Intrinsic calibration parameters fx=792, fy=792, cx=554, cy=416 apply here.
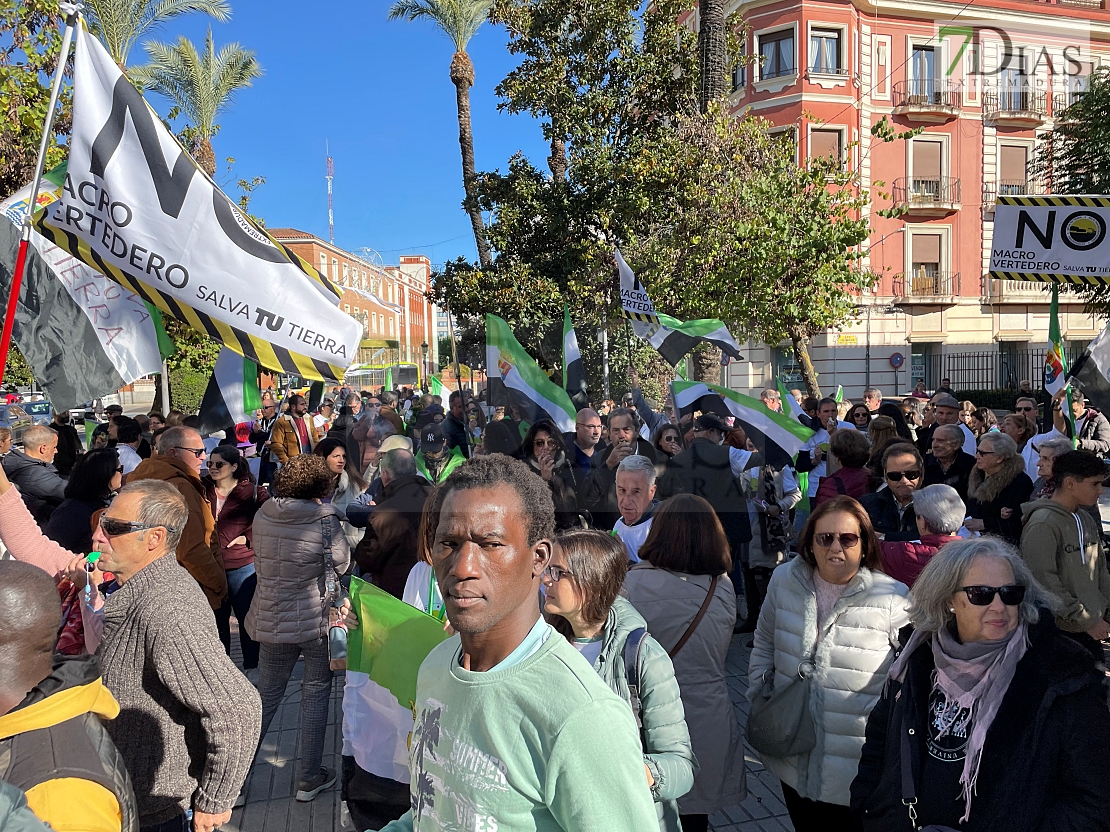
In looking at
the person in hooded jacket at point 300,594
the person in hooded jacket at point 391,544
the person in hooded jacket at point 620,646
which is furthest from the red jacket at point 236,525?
the person in hooded jacket at point 620,646

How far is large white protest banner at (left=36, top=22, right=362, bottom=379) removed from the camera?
3.72 metres

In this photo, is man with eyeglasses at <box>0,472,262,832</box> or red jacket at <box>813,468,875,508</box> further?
red jacket at <box>813,468,875,508</box>

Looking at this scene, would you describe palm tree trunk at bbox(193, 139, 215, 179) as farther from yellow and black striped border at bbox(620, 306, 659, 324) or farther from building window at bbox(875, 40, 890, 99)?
building window at bbox(875, 40, 890, 99)

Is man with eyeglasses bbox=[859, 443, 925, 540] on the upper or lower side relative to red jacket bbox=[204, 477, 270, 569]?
upper

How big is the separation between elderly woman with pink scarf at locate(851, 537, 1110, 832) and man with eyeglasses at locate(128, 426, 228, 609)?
3.93 m

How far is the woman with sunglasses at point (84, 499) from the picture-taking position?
4547mm

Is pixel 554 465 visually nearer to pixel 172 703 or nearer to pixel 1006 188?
pixel 172 703

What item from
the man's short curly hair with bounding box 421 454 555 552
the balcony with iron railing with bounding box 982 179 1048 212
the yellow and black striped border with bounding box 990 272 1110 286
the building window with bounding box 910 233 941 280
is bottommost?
the man's short curly hair with bounding box 421 454 555 552

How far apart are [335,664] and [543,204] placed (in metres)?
14.4

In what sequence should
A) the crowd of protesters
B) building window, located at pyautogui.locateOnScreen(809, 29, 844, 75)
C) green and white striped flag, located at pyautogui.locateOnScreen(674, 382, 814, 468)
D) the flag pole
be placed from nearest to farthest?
1. the crowd of protesters
2. the flag pole
3. green and white striped flag, located at pyautogui.locateOnScreen(674, 382, 814, 468)
4. building window, located at pyautogui.locateOnScreen(809, 29, 844, 75)

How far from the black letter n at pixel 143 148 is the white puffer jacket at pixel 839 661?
3.29 metres

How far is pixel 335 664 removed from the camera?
10.6ft

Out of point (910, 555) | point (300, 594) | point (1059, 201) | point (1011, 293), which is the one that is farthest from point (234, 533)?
point (1011, 293)

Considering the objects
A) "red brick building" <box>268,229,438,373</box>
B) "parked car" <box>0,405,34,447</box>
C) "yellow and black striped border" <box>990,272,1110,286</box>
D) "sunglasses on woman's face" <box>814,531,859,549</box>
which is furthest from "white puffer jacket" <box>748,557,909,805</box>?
"red brick building" <box>268,229,438,373</box>
